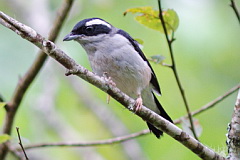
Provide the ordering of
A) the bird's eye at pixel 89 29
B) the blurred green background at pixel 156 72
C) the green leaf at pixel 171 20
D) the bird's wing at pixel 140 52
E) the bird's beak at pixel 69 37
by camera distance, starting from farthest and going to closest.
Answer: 1. the blurred green background at pixel 156 72
2. the bird's wing at pixel 140 52
3. the bird's eye at pixel 89 29
4. the bird's beak at pixel 69 37
5. the green leaf at pixel 171 20

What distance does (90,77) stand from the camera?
3152mm

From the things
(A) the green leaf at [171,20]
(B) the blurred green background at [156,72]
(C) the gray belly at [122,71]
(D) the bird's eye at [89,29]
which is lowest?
(B) the blurred green background at [156,72]

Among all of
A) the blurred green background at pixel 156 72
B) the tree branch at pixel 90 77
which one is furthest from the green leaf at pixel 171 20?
the blurred green background at pixel 156 72

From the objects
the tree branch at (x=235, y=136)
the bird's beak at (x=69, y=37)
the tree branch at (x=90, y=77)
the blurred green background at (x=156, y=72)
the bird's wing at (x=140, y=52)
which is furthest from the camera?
the blurred green background at (x=156, y=72)

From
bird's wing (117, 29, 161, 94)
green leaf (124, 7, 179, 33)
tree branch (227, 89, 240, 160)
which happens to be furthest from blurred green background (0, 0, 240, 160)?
tree branch (227, 89, 240, 160)

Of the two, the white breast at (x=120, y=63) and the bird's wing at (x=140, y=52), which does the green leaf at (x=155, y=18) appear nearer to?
the white breast at (x=120, y=63)

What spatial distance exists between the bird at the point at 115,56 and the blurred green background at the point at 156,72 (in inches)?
43.6

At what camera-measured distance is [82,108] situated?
697 centimetres

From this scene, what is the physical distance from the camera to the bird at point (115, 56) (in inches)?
175

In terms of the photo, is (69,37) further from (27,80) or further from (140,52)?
(140,52)

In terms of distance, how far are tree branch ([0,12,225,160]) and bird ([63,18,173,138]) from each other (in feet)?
2.72

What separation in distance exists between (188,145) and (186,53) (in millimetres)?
2687

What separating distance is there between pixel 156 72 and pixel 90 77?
3.16m

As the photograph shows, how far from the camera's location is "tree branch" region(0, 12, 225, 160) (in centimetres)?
292
